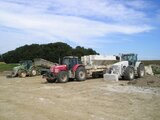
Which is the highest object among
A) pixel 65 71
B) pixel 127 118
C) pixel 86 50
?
pixel 86 50

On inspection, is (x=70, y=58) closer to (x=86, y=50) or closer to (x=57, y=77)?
(x=57, y=77)

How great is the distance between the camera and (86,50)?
66000 mm

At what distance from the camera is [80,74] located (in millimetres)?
27250


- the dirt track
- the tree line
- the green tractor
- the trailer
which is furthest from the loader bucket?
the tree line

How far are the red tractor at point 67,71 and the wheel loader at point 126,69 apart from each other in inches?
83.4

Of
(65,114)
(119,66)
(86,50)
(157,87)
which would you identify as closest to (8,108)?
(65,114)

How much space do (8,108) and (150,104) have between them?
6151 millimetres

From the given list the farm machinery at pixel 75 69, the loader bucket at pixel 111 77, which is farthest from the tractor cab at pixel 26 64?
the loader bucket at pixel 111 77

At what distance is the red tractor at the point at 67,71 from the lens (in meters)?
26.1

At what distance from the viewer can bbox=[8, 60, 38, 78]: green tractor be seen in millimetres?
36188

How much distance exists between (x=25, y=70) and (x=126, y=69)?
44.4 ft

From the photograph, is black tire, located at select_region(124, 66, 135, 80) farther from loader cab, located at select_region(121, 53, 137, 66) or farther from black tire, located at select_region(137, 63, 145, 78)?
black tire, located at select_region(137, 63, 145, 78)

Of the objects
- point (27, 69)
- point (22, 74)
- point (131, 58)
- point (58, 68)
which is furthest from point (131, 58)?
point (27, 69)

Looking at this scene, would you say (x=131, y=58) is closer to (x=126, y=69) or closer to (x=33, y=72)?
(x=126, y=69)
